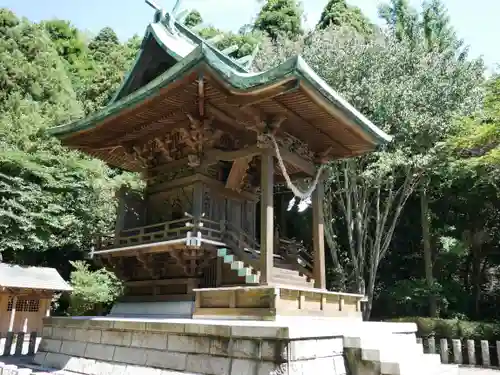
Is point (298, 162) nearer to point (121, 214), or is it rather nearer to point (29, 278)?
point (121, 214)

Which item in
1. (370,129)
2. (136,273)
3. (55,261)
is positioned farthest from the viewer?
(55,261)

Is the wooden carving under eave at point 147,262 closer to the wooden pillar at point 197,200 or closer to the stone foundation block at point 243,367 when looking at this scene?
the wooden pillar at point 197,200

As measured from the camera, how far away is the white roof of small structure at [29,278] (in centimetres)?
1720

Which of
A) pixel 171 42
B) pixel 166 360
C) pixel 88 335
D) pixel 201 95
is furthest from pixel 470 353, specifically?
pixel 171 42

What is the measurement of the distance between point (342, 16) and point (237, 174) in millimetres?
25392

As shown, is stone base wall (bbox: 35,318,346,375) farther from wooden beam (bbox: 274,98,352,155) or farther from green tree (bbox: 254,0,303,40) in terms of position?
green tree (bbox: 254,0,303,40)

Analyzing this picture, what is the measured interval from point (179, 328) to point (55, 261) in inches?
822

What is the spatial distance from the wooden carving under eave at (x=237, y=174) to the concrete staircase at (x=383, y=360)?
4539mm

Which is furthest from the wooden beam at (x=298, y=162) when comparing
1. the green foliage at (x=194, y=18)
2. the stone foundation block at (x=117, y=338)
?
the green foliage at (x=194, y=18)

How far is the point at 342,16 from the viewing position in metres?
30.7

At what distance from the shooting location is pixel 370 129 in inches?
346

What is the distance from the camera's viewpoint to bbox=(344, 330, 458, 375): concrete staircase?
5617mm

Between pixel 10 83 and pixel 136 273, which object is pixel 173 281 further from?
pixel 10 83

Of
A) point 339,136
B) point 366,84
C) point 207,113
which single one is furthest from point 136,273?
point 366,84
